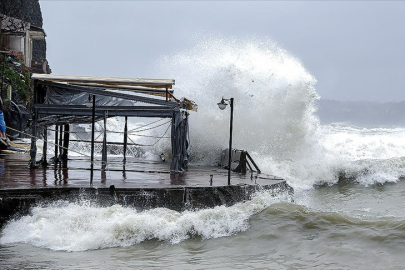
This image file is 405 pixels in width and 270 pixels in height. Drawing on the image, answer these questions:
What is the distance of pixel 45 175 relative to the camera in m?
14.5

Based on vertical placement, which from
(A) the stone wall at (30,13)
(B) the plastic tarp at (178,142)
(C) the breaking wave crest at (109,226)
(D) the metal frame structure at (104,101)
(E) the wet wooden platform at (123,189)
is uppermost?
(A) the stone wall at (30,13)

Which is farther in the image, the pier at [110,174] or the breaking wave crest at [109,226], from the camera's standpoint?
the pier at [110,174]

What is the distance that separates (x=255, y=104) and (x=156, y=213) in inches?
582

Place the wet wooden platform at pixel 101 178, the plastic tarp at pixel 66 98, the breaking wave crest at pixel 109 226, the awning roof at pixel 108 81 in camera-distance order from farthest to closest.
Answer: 1. the plastic tarp at pixel 66 98
2. the awning roof at pixel 108 81
3. the wet wooden platform at pixel 101 178
4. the breaking wave crest at pixel 109 226

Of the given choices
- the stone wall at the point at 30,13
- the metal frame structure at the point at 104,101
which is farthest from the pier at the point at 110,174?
the stone wall at the point at 30,13

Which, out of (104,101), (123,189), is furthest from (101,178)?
(104,101)

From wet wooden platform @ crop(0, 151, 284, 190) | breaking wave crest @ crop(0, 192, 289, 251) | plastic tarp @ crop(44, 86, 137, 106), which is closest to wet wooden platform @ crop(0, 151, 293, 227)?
wet wooden platform @ crop(0, 151, 284, 190)

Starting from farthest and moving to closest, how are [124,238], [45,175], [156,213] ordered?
1. [45,175]
2. [156,213]
3. [124,238]

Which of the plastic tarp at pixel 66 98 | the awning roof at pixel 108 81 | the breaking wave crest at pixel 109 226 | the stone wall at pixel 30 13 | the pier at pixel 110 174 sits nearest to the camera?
the breaking wave crest at pixel 109 226

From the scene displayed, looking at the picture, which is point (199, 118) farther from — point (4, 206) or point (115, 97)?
point (4, 206)

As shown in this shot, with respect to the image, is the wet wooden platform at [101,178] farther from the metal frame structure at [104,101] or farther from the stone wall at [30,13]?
the stone wall at [30,13]

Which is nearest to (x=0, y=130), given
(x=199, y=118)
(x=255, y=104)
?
(x=199, y=118)

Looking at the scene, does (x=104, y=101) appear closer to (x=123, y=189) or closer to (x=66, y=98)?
(x=66, y=98)

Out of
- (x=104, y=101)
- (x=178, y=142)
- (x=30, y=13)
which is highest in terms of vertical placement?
(x=30, y=13)
